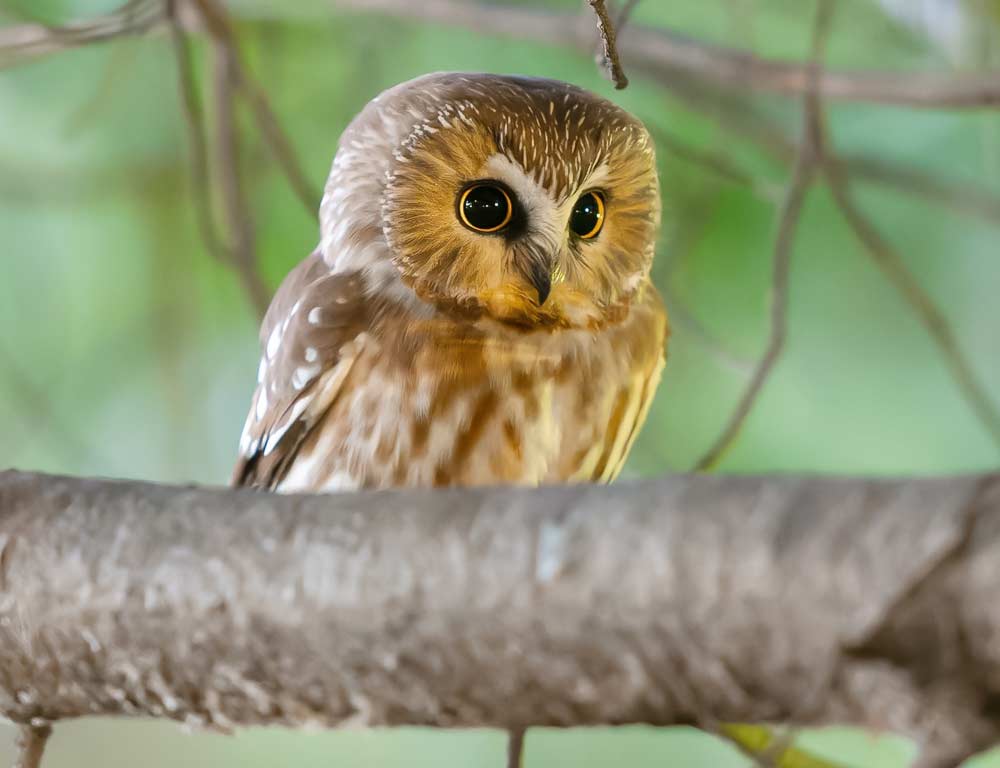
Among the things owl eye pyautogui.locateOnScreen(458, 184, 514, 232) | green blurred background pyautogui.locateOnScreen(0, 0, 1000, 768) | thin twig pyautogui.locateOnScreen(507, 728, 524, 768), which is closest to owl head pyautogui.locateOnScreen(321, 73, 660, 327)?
owl eye pyautogui.locateOnScreen(458, 184, 514, 232)

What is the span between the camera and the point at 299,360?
65.6 inches

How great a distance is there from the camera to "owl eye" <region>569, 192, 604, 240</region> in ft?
5.40

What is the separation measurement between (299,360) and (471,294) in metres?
0.26

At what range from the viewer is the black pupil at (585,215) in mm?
1646

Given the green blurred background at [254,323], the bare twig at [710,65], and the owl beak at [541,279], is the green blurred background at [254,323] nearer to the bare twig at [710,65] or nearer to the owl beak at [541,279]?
the bare twig at [710,65]

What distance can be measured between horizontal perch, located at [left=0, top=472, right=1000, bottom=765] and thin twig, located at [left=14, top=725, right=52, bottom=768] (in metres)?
0.04

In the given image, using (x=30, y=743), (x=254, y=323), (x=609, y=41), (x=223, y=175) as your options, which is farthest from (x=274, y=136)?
(x=254, y=323)

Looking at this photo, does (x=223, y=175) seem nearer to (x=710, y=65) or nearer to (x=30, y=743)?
(x=710, y=65)

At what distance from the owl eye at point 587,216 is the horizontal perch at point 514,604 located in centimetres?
80

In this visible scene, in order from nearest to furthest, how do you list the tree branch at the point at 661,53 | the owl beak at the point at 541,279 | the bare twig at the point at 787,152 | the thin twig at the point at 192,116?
the owl beak at the point at 541,279
the thin twig at the point at 192,116
the tree branch at the point at 661,53
the bare twig at the point at 787,152

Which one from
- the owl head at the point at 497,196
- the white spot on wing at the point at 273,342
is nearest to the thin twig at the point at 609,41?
the owl head at the point at 497,196

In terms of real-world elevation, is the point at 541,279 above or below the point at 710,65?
below

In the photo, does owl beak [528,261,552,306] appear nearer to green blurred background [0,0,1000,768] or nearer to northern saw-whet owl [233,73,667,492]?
northern saw-whet owl [233,73,667,492]

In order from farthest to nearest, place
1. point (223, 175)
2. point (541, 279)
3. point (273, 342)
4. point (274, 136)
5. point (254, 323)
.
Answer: point (254, 323), point (223, 175), point (274, 136), point (273, 342), point (541, 279)
